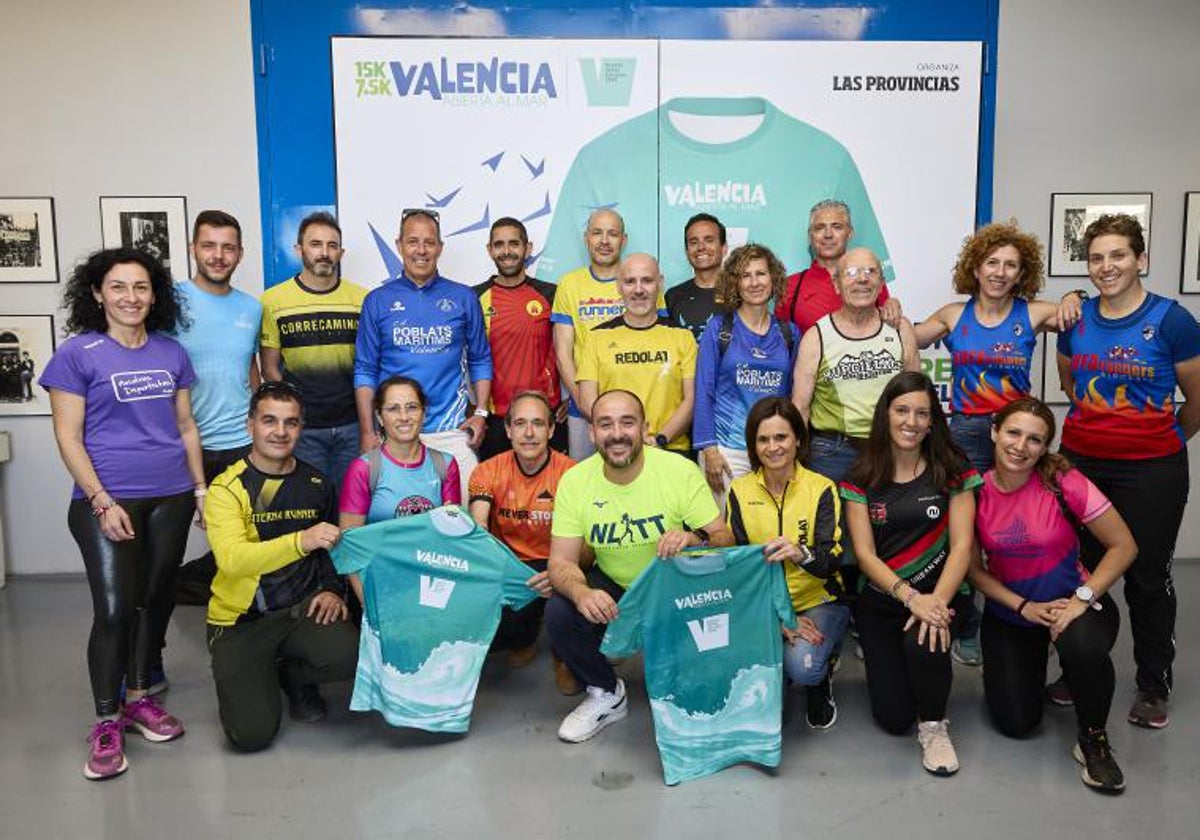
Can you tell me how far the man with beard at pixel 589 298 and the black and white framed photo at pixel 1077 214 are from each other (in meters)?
2.65

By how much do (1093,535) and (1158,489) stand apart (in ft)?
→ 1.13

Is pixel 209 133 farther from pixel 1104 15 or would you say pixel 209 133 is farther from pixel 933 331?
pixel 1104 15

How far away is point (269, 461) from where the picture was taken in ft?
9.82

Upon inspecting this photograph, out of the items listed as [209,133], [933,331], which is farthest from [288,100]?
[933,331]

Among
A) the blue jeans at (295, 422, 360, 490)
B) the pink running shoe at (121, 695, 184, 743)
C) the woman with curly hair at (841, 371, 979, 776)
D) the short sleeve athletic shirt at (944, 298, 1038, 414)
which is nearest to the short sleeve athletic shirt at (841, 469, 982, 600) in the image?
the woman with curly hair at (841, 371, 979, 776)

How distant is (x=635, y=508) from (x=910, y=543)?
0.96 metres

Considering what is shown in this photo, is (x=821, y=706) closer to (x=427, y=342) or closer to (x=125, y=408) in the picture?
(x=427, y=342)

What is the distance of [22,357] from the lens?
4906 millimetres

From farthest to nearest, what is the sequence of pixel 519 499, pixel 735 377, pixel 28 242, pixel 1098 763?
1. pixel 28 242
2. pixel 735 377
3. pixel 519 499
4. pixel 1098 763

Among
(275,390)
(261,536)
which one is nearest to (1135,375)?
(275,390)

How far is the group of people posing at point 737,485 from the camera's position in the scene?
110 inches

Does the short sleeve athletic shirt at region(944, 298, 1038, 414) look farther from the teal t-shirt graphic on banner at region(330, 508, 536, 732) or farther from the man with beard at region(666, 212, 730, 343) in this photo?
the teal t-shirt graphic on banner at region(330, 508, 536, 732)

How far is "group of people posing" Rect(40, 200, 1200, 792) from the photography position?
2785 mm

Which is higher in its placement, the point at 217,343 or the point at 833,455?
the point at 217,343
